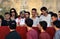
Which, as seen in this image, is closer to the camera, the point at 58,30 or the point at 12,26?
the point at 12,26

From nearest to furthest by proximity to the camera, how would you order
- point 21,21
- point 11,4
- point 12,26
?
1. point 12,26
2. point 21,21
3. point 11,4

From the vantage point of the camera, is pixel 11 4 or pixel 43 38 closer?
pixel 43 38

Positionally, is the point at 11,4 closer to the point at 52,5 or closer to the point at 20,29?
the point at 52,5

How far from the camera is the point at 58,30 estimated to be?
578cm

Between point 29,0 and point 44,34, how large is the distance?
5.31 m

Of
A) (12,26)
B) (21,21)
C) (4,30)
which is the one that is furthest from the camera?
(21,21)

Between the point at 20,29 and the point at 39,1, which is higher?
the point at 39,1

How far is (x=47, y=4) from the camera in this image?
11.1m

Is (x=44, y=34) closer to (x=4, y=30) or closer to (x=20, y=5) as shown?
(x=4, y=30)

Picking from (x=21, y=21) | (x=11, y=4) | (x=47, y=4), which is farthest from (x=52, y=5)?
(x=21, y=21)

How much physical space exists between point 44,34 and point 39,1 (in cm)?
539

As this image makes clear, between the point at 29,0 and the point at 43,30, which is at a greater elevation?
the point at 29,0

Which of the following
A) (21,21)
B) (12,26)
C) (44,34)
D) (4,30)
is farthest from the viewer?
(21,21)

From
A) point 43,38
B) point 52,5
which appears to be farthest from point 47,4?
point 43,38
